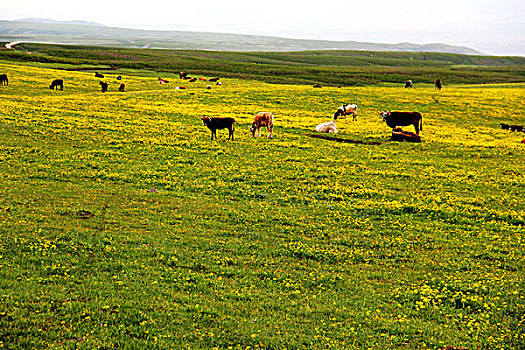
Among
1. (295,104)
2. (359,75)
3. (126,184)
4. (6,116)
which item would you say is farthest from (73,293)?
(359,75)

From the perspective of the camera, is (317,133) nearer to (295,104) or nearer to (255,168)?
(255,168)

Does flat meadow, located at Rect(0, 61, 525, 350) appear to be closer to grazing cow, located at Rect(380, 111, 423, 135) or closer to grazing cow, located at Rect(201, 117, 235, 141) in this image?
grazing cow, located at Rect(201, 117, 235, 141)

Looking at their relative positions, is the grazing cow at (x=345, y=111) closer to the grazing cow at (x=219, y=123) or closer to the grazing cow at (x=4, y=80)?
the grazing cow at (x=219, y=123)

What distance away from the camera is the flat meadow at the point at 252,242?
996 centimetres

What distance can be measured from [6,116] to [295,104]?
115 feet

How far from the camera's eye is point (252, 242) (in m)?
15.2

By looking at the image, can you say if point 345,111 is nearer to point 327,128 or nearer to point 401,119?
point 401,119

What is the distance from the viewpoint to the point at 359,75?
389 ft

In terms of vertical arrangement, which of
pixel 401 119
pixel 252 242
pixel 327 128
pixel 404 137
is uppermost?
pixel 401 119

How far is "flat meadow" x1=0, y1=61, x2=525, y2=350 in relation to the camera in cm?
996

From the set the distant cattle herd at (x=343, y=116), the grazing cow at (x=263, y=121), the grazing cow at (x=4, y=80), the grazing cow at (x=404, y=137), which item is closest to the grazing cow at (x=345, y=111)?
the distant cattle herd at (x=343, y=116)

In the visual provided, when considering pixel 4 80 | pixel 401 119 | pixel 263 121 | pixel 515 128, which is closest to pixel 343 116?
pixel 401 119

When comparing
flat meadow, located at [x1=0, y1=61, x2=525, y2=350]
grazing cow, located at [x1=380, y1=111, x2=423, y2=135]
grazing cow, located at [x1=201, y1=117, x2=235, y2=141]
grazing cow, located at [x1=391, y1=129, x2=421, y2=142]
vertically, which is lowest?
flat meadow, located at [x1=0, y1=61, x2=525, y2=350]

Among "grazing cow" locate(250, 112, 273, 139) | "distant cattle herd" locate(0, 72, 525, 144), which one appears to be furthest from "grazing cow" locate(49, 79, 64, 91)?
"grazing cow" locate(250, 112, 273, 139)
